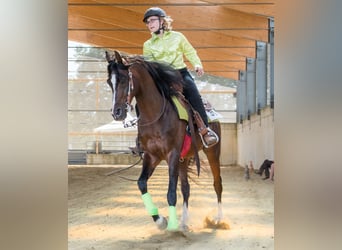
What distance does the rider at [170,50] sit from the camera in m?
2.32

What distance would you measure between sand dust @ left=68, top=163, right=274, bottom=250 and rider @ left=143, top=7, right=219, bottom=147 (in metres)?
0.46

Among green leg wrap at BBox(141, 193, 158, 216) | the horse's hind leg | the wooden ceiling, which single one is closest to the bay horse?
green leg wrap at BBox(141, 193, 158, 216)

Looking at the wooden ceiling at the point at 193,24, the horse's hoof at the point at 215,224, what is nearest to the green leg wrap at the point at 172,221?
the horse's hoof at the point at 215,224

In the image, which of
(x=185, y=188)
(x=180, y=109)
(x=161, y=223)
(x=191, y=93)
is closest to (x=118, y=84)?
(x=180, y=109)

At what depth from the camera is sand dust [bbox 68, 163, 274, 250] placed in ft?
6.73

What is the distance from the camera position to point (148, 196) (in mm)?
2164

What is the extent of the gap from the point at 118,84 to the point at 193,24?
228 cm

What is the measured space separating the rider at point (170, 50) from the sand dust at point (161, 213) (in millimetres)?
460

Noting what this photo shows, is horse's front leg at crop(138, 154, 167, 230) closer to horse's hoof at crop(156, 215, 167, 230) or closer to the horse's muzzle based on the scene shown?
horse's hoof at crop(156, 215, 167, 230)

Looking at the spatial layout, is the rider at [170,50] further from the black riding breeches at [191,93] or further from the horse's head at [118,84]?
the horse's head at [118,84]

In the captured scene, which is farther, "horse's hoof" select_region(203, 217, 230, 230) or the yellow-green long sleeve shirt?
"horse's hoof" select_region(203, 217, 230, 230)

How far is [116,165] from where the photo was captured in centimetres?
466
